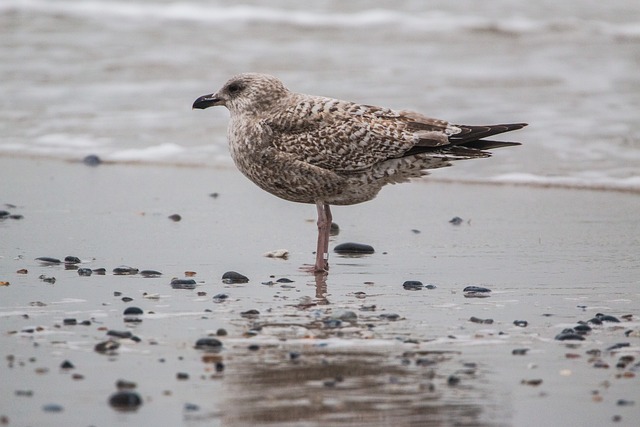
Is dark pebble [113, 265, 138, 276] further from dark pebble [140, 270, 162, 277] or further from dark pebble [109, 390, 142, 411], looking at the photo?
dark pebble [109, 390, 142, 411]

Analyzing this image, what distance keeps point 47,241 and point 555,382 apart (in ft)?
14.1

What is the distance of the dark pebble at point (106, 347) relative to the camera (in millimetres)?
5543

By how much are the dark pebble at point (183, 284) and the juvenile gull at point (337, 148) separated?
956 mm

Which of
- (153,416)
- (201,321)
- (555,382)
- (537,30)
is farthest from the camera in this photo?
(537,30)

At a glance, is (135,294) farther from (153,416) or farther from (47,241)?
(153,416)

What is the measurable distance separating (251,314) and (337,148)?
1837mm

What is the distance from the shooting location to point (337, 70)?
51.0ft

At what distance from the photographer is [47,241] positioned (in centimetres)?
828

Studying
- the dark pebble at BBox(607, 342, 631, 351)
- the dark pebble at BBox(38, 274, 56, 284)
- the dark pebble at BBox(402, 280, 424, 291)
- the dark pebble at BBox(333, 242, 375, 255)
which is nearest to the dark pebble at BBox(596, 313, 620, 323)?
the dark pebble at BBox(607, 342, 631, 351)

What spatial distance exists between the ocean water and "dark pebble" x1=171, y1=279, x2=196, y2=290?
4333mm

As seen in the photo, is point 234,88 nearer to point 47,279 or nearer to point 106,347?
point 47,279

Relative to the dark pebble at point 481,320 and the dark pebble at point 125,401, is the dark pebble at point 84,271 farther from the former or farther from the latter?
the dark pebble at point 125,401

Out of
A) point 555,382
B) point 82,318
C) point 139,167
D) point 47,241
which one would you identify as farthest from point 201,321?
point 139,167

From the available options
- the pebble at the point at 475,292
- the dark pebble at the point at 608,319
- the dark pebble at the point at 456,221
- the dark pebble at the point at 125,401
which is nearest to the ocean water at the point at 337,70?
the dark pebble at the point at 456,221
